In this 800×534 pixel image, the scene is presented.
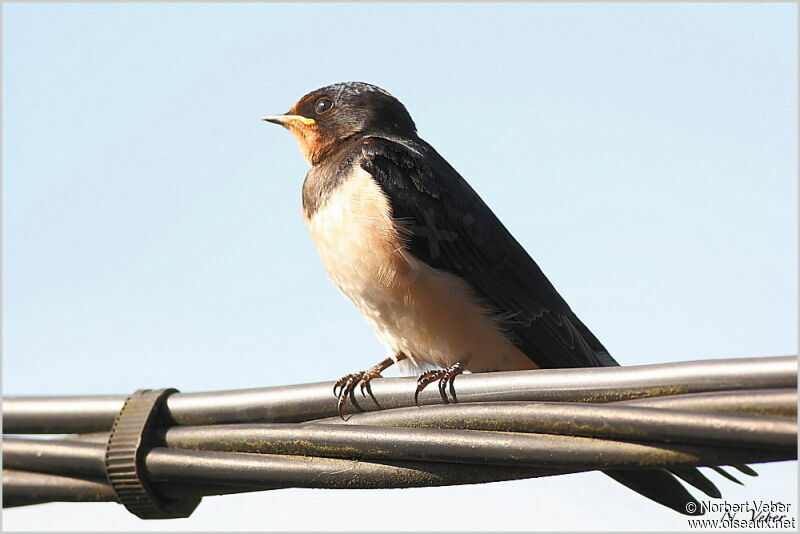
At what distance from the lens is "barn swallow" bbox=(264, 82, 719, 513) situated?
422 cm

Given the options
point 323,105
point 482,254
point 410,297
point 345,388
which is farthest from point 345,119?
point 345,388

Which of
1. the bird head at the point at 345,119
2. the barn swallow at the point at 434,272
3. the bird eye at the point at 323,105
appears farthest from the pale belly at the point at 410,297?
the bird eye at the point at 323,105

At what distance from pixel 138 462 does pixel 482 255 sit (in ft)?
5.93

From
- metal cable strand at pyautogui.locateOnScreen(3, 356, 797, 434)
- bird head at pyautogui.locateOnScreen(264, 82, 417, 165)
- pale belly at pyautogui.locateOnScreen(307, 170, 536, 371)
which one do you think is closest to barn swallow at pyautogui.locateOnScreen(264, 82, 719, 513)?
pale belly at pyautogui.locateOnScreen(307, 170, 536, 371)

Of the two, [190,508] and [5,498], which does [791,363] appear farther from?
[5,498]

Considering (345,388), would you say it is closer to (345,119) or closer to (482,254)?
(482,254)

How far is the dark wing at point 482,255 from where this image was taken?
4.21 m

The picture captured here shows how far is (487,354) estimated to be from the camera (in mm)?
4281

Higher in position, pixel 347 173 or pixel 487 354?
pixel 347 173

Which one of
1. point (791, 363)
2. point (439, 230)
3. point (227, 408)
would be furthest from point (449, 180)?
point (791, 363)

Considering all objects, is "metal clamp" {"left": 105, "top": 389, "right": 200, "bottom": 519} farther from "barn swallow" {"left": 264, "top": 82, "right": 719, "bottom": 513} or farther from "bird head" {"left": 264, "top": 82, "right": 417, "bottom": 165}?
"bird head" {"left": 264, "top": 82, "right": 417, "bottom": 165}

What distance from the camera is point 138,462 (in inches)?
120

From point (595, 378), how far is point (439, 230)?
2.00 meters

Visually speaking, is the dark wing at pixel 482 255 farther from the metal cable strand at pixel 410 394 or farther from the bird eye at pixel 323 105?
the metal cable strand at pixel 410 394
